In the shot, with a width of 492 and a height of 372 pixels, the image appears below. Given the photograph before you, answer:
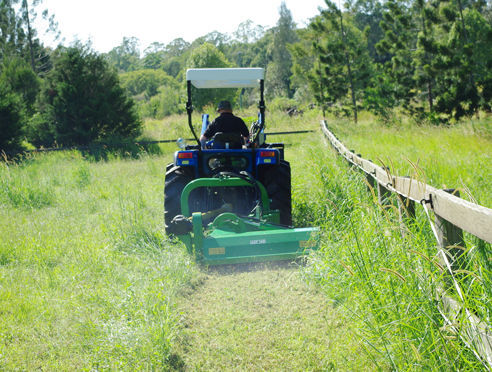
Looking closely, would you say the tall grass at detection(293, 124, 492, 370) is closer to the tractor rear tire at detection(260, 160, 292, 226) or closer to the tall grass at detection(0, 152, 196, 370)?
the tractor rear tire at detection(260, 160, 292, 226)

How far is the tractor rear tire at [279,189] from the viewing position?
545 centimetres

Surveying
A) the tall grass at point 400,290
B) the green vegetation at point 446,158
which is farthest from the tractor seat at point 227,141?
the green vegetation at point 446,158

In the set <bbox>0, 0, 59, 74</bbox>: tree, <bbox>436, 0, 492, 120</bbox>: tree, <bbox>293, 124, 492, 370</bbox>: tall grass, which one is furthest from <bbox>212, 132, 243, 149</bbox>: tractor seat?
<bbox>0, 0, 59, 74</bbox>: tree

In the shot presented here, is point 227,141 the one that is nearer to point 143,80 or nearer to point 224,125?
point 224,125

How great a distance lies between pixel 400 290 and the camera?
2428 mm

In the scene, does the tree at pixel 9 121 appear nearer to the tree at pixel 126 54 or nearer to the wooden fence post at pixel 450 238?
Answer: the wooden fence post at pixel 450 238

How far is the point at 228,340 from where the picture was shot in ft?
9.98

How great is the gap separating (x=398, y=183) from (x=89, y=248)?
3.51 metres

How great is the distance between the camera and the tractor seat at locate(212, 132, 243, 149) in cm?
532

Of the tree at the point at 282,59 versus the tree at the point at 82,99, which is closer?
the tree at the point at 82,99

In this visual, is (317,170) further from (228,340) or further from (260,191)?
(228,340)

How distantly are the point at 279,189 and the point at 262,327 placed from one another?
2.48 m

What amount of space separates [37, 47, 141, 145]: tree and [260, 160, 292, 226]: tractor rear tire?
47.4 ft

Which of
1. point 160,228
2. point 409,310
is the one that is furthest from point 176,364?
point 160,228
